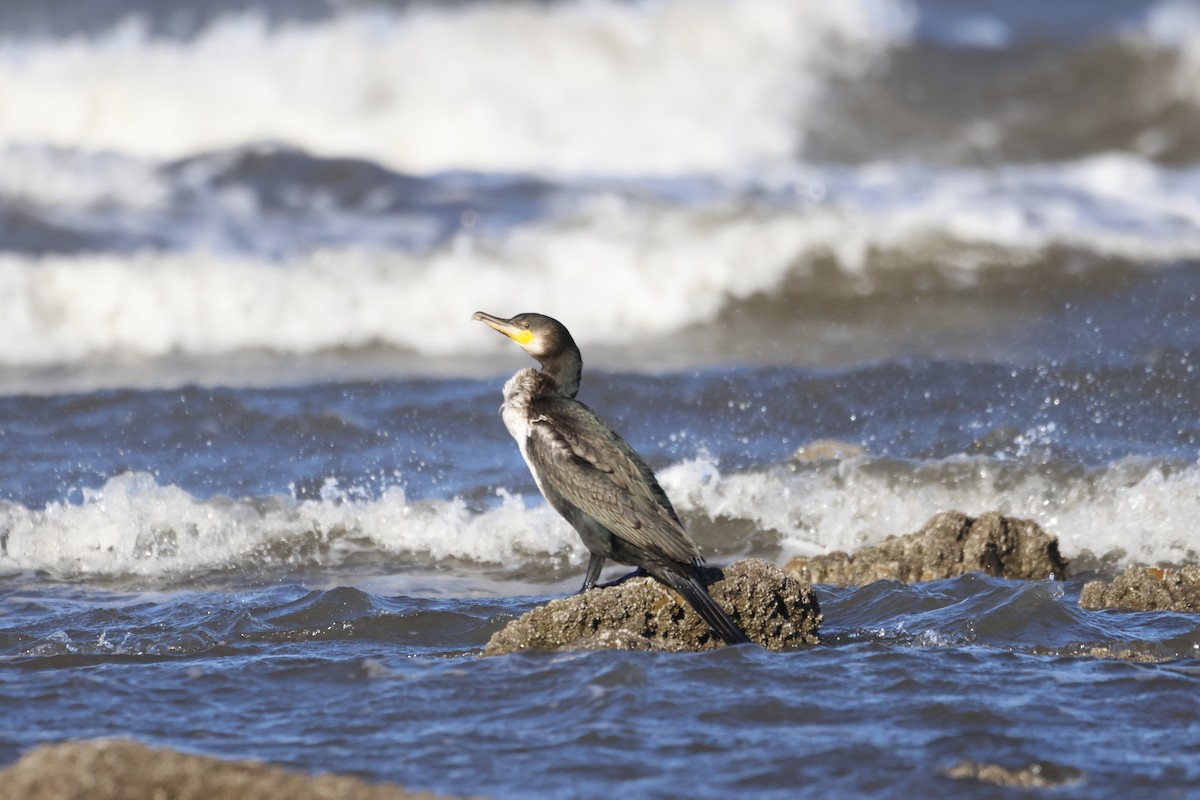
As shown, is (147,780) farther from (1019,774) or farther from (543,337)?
(543,337)

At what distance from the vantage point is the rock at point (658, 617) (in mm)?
5457

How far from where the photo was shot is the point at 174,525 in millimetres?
8258

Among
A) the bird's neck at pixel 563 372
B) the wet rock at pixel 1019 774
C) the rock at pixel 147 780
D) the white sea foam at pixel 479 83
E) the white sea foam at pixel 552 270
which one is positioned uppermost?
the white sea foam at pixel 479 83

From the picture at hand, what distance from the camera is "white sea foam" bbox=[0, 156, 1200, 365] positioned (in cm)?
1362

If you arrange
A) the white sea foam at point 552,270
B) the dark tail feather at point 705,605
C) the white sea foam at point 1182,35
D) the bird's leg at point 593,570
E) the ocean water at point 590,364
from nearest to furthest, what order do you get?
the ocean water at point 590,364 < the dark tail feather at point 705,605 < the bird's leg at point 593,570 < the white sea foam at point 552,270 < the white sea foam at point 1182,35

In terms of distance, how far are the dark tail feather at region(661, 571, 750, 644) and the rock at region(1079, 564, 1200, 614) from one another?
1741 mm

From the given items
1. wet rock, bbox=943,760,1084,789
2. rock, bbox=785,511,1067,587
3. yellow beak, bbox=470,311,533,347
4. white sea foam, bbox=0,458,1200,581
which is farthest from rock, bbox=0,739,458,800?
white sea foam, bbox=0,458,1200,581

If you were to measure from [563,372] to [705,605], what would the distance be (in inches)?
53.6

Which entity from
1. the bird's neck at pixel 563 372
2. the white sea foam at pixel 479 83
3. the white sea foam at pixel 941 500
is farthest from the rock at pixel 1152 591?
the white sea foam at pixel 479 83

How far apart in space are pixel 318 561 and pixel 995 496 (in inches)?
150

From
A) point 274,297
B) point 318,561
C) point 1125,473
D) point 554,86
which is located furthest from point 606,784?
point 554,86

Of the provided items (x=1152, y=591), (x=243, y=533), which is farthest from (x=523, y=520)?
(x=1152, y=591)

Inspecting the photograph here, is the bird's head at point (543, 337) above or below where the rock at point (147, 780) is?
above

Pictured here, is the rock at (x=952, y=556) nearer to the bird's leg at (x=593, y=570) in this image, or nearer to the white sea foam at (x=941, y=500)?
the white sea foam at (x=941, y=500)
